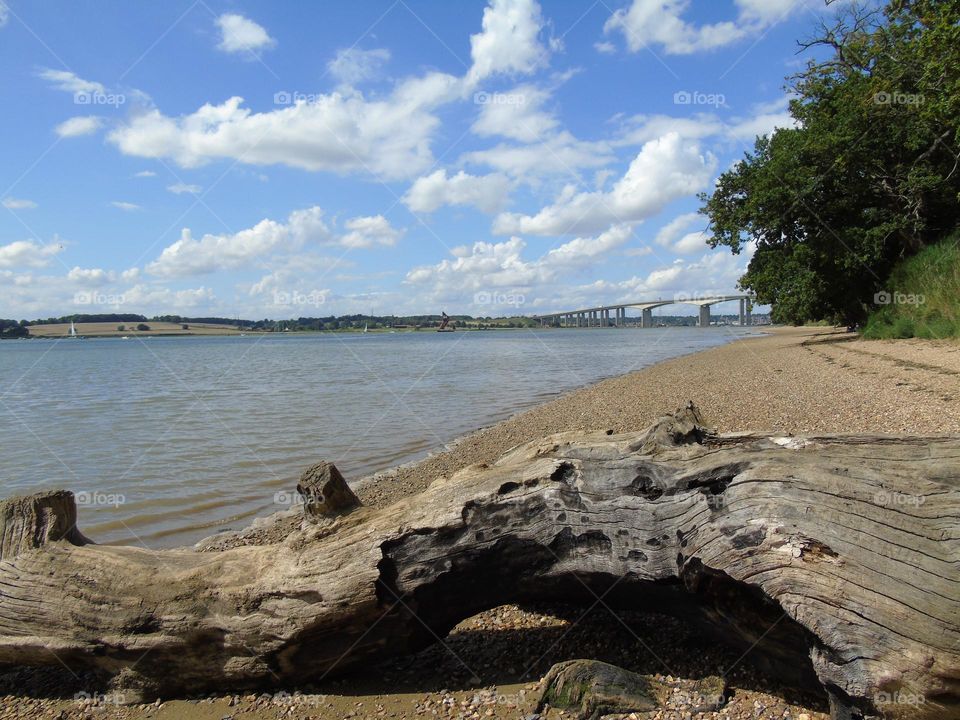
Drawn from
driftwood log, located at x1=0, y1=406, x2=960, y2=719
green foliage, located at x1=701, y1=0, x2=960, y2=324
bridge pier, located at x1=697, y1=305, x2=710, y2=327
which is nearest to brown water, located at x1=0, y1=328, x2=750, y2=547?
driftwood log, located at x1=0, y1=406, x2=960, y2=719

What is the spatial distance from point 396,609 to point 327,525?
763 mm

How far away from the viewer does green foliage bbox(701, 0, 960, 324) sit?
2272 cm

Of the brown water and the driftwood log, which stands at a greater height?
the driftwood log

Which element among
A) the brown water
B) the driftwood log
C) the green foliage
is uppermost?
the green foliage

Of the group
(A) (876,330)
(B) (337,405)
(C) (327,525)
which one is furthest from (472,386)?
(C) (327,525)

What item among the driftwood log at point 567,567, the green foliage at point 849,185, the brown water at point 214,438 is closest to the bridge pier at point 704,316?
the green foliage at point 849,185

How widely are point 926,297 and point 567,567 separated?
22.4 meters

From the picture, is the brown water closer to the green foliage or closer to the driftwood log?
the driftwood log

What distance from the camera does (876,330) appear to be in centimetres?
2527

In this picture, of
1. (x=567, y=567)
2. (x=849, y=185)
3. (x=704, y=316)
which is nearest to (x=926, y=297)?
(x=849, y=185)

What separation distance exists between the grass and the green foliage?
195 cm

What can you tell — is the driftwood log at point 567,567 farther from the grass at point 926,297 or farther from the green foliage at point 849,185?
the green foliage at point 849,185

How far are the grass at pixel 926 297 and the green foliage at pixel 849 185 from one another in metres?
1.95

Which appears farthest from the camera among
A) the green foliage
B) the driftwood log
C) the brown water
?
the green foliage
